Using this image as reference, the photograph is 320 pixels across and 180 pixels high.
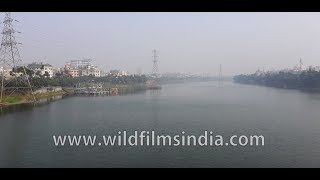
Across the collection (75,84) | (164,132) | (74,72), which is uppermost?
(74,72)

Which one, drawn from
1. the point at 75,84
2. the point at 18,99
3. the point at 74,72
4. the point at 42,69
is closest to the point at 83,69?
the point at 74,72

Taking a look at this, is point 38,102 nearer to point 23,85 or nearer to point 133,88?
point 23,85

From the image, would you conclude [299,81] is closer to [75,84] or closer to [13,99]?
[75,84]

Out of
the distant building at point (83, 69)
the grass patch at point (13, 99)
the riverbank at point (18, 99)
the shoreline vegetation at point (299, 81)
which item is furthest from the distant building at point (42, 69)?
the shoreline vegetation at point (299, 81)

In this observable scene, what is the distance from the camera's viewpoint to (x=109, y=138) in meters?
3.55

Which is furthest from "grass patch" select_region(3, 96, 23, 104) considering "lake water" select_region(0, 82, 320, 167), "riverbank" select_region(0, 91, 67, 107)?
"lake water" select_region(0, 82, 320, 167)

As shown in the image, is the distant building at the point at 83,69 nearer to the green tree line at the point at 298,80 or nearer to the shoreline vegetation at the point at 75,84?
the shoreline vegetation at the point at 75,84

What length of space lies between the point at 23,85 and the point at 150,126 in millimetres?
4934

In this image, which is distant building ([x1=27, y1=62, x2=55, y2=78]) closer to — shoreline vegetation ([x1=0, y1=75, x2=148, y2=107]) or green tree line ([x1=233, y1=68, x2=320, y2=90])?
shoreline vegetation ([x1=0, y1=75, x2=148, y2=107])

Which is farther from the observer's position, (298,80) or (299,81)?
(298,80)

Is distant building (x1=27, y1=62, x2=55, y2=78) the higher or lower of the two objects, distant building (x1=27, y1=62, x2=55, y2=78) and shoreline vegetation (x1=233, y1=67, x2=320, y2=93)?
the higher
